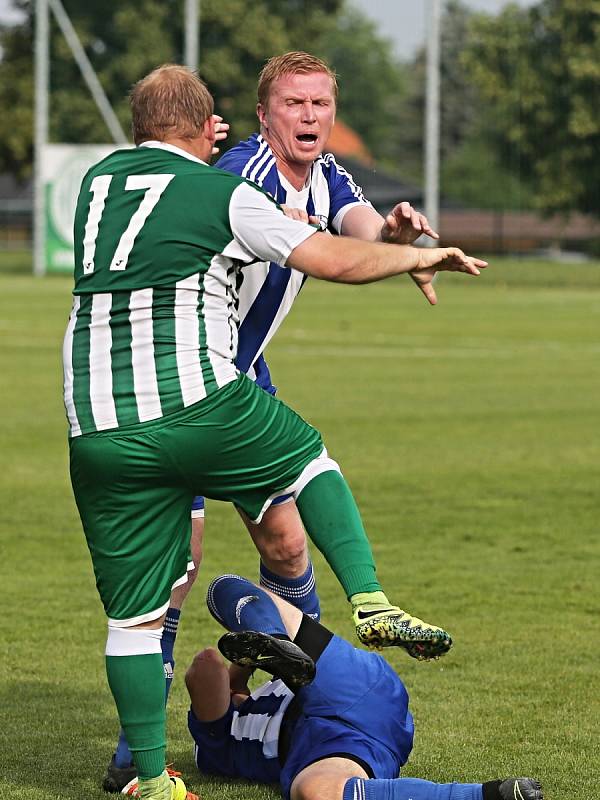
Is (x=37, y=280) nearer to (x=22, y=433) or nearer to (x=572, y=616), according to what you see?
(x=22, y=433)

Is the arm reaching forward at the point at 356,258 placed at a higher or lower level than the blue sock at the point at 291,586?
higher

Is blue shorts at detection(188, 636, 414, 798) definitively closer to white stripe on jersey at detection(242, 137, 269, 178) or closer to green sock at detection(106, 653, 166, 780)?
green sock at detection(106, 653, 166, 780)

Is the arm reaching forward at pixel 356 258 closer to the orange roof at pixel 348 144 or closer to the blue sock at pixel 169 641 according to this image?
the blue sock at pixel 169 641

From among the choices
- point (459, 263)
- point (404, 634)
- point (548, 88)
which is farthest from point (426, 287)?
point (548, 88)

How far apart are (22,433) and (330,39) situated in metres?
125

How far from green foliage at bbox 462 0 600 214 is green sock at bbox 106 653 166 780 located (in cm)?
6113

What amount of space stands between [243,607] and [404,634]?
62 cm

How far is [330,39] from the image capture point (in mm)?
136875

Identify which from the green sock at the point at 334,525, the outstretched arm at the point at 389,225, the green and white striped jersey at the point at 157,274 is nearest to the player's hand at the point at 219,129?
the green and white striped jersey at the point at 157,274

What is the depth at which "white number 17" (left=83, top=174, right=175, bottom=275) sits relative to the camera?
16.2 ft

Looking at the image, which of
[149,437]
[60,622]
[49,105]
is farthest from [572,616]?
[49,105]

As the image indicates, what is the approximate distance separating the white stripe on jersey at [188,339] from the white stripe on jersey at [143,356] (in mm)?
80

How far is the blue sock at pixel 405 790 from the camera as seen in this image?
489cm

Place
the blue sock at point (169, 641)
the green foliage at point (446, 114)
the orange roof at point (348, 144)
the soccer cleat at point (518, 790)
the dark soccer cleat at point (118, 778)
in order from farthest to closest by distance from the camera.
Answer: the green foliage at point (446, 114) < the orange roof at point (348, 144) < the blue sock at point (169, 641) < the dark soccer cleat at point (118, 778) < the soccer cleat at point (518, 790)
